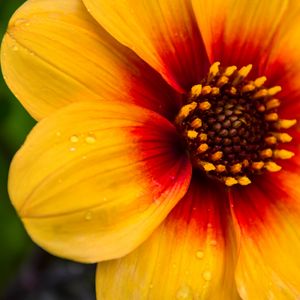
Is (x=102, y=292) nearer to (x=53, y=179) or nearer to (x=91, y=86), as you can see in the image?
(x=53, y=179)

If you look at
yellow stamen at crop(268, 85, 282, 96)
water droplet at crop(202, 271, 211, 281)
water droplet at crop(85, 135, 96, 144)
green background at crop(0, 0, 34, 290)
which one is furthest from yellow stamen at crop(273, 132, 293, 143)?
green background at crop(0, 0, 34, 290)

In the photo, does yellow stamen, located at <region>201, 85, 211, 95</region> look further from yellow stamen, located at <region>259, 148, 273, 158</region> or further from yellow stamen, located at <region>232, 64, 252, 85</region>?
yellow stamen, located at <region>259, 148, 273, 158</region>

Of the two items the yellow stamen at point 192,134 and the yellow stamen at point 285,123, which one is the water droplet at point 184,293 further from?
the yellow stamen at point 285,123

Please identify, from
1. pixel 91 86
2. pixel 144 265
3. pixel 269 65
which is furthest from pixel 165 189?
pixel 269 65

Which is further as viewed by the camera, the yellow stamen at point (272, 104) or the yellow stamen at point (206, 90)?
the yellow stamen at point (272, 104)

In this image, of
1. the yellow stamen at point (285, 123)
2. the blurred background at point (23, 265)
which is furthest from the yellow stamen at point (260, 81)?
the blurred background at point (23, 265)

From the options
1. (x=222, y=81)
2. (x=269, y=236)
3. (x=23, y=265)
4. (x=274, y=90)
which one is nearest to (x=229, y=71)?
(x=222, y=81)

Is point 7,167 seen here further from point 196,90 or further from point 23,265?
point 196,90
